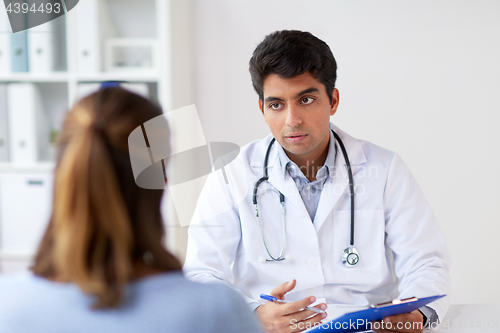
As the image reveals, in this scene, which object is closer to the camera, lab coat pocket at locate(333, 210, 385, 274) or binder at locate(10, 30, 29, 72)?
lab coat pocket at locate(333, 210, 385, 274)

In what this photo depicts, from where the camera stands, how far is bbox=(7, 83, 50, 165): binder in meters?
1.82

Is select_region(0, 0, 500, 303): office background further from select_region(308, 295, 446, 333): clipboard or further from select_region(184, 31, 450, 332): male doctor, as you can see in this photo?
select_region(308, 295, 446, 333): clipboard

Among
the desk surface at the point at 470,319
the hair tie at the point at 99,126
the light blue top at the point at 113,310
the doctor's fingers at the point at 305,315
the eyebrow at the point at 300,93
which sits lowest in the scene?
the desk surface at the point at 470,319

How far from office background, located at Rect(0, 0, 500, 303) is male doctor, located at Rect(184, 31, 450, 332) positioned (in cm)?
66

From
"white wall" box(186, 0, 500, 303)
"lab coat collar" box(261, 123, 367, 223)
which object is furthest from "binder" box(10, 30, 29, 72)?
"lab coat collar" box(261, 123, 367, 223)

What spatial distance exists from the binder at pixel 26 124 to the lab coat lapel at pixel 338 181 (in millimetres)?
1345

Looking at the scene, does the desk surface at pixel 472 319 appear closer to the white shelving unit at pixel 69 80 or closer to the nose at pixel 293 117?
the nose at pixel 293 117

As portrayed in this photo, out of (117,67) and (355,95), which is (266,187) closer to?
(355,95)

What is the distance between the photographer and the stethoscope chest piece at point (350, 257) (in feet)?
4.07

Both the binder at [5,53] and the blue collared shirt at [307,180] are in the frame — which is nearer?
the blue collared shirt at [307,180]

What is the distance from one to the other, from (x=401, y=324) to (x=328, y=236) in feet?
1.20

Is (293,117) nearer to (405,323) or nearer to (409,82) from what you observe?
(405,323)

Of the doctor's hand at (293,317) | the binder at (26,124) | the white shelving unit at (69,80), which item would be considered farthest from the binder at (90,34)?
the doctor's hand at (293,317)

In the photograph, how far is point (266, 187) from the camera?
4.36ft
